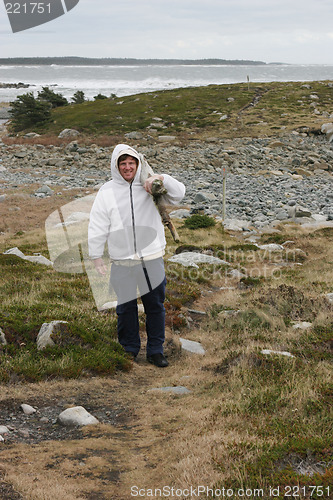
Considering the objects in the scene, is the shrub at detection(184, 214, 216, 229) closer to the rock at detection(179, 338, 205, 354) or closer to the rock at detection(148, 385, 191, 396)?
the rock at detection(179, 338, 205, 354)

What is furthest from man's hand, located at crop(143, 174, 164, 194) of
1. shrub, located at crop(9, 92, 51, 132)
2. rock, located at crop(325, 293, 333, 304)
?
shrub, located at crop(9, 92, 51, 132)

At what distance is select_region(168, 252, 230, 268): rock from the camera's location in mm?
13728

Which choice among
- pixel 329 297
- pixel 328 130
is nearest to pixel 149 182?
pixel 329 297

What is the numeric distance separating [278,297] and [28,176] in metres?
29.7

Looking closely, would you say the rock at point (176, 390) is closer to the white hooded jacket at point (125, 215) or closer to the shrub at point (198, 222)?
the white hooded jacket at point (125, 215)

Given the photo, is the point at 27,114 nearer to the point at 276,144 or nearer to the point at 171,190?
the point at 276,144

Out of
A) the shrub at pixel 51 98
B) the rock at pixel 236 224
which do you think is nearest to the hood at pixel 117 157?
the rock at pixel 236 224

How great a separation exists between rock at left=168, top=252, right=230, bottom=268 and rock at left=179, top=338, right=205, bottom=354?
5.77 m

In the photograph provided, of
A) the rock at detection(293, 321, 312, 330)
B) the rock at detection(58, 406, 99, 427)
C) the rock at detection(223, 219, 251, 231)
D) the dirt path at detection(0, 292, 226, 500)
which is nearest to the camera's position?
the dirt path at detection(0, 292, 226, 500)

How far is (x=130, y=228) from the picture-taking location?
6.23 meters

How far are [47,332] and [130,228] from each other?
1.83 m

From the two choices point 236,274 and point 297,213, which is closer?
point 236,274

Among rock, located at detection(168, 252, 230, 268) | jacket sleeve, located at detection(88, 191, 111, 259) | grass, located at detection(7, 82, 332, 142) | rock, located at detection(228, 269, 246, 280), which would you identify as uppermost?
grass, located at detection(7, 82, 332, 142)

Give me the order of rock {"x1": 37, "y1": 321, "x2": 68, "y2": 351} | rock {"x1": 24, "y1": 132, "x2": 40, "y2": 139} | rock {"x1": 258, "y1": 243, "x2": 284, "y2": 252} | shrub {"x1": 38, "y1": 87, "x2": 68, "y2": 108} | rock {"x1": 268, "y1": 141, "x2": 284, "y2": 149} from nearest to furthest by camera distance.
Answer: rock {"x1": 37, "y1": 321, "x2": 68, "y2": 351}
rock {"x1": 258, "y1": 243, "x2": 284, "y2": 252}
rock {"x1": 268, "y1": 141, "x2": 284, "y2": 149}
rock {"x1": 24, "y1": 132, "x2": 40, "y2": 139}
shrub {"x1": 38, "y1": 87, "x2": 68, "y2": 108}
